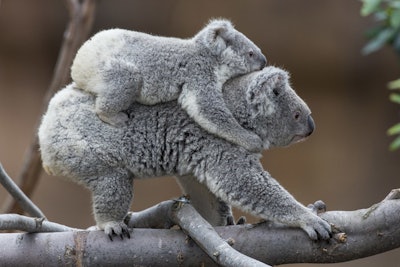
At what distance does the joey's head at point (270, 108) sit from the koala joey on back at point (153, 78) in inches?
5.1

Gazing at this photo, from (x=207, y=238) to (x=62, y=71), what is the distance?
297 cm

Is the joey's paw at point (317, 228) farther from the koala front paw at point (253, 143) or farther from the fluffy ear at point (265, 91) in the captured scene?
the fluffy ear at point (265, 91)

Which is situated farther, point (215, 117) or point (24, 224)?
point (215, 117)

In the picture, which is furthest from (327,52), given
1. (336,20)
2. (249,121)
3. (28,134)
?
(249,121)

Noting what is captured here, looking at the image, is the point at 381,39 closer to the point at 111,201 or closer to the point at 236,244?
the point at 236,244

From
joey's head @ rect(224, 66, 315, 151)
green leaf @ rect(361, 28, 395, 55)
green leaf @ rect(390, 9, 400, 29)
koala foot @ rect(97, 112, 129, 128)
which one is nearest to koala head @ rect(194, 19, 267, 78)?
joey's head @ rect(224, 66, 315, 151)

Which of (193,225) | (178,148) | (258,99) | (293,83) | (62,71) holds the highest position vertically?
(293,83)

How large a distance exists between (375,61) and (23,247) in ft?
20.1

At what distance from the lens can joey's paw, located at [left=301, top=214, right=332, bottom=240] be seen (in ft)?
11.3

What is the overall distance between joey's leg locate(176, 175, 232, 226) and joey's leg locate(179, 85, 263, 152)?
511 mm

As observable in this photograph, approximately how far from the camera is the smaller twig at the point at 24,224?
3.51 m

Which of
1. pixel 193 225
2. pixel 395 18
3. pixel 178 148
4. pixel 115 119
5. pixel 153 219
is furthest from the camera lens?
pixel 395 18

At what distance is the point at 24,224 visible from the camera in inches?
142

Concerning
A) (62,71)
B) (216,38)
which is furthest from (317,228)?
(62,71)
